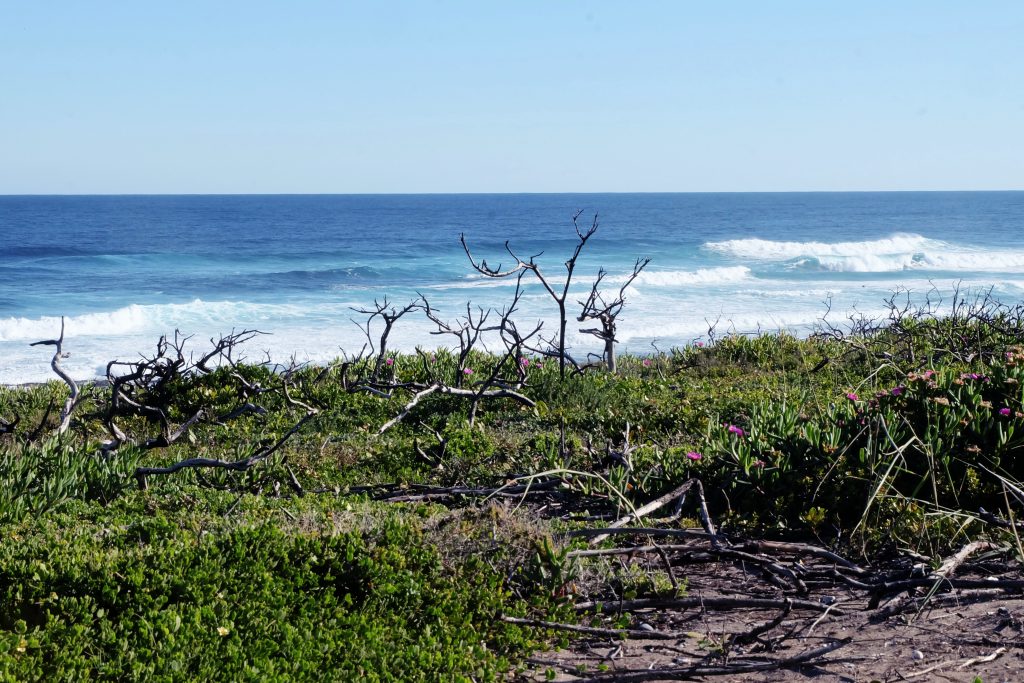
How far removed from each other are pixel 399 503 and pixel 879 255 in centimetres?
5501

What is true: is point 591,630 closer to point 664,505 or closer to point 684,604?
point 684,604

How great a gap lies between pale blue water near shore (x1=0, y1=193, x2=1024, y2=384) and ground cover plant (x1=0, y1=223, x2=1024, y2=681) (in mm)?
11789

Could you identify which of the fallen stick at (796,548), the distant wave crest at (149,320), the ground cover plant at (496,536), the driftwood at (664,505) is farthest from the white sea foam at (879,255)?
the fallen stick at (796,548)

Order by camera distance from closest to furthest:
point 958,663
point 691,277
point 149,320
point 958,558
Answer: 1. point 958,663
2. point 958,558
3. point 149,320
4. point 691,277

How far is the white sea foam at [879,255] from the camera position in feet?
159

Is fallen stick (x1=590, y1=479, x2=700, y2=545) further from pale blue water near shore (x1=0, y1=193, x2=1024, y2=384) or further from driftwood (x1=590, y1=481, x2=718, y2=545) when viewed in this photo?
pale blue water near shore (x1=0, y1=193, x2=1024, y2=384)

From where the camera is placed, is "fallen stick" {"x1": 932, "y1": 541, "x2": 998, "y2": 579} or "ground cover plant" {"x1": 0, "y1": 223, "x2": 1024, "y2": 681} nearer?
"ground cover plant" {"x1": 0, "y1": 223, "x2": 1024, "y2": 681}

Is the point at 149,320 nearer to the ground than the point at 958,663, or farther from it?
nearer to the ground

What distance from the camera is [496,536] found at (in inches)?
159

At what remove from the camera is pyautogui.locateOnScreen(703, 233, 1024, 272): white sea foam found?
48.4 m

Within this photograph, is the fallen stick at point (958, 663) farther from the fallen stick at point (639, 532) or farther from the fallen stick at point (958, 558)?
the fallen stick at point (639, 532)

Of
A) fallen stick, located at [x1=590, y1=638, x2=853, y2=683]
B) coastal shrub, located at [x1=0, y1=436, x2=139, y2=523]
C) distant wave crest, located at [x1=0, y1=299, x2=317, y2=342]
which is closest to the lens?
fallen stick, located at [x1=590, y1=638, x2=853, y2=683]

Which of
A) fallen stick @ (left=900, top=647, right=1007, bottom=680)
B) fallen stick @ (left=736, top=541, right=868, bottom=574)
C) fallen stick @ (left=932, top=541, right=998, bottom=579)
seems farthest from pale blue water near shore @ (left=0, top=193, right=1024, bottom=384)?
fallen stick @ (left=900, top=647, right=1007, bottom=680)

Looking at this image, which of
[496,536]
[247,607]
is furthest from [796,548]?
[247,607]
